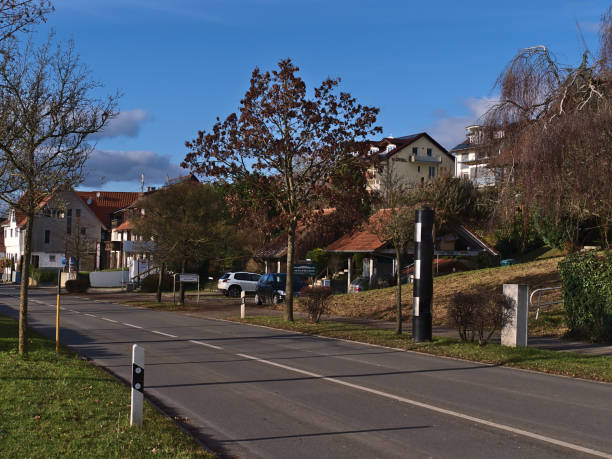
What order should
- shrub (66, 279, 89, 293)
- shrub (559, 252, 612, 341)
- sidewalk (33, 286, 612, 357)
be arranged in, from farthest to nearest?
shrub (66, 279, 89, 293) → shrub (559, 252, 612, 341) → sidewalk (33, 286, 612, 357)

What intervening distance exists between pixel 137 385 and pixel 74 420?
98cm

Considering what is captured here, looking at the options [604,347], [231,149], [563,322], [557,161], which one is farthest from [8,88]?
[563,322]

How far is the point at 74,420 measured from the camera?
748 cm

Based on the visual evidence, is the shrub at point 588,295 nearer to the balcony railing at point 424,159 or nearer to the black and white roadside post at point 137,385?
the black and white roadside post at point 137,385

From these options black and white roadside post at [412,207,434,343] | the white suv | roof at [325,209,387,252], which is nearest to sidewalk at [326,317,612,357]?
black and white roadside post at [412,207,434,343]

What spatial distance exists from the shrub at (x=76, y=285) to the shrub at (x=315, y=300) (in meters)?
29.8

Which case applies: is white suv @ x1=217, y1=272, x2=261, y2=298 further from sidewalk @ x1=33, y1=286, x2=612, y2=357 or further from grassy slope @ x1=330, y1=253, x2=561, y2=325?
grassy slope @ x1=330, y1=253, x2=561, y2=325

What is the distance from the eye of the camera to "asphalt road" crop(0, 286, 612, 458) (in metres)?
7.12

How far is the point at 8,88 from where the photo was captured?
12.2 m

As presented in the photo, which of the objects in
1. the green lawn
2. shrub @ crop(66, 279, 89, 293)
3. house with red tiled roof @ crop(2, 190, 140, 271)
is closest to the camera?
the green lawn

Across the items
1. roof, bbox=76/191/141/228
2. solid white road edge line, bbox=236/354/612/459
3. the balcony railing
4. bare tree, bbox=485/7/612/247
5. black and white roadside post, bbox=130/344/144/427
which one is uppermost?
the balcony railing

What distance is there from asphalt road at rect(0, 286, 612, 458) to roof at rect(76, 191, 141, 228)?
79.4 metres

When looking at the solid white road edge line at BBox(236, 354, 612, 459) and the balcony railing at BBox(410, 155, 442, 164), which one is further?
the balcony railing at BBox(410, 155, 442, 164)

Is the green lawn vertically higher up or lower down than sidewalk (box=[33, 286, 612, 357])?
higher up
